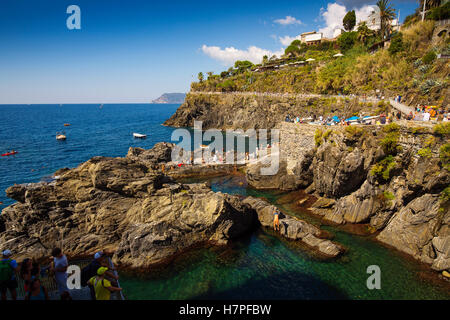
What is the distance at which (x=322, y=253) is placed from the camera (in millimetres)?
17922

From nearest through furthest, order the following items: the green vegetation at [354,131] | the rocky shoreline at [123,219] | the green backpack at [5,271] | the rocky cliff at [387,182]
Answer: the green backpack at [5,271] < the rocky cliff at [387,182] < the rocky shoreline at [123,219] < the green vegetation at [354,131]

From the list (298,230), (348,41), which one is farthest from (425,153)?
(348,41)

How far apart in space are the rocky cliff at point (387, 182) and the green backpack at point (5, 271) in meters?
22.2

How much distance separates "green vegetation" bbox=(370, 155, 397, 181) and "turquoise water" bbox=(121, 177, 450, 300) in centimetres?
600

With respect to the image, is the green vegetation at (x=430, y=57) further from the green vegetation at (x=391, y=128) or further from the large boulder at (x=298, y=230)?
the large boulder at (x=298, y=230)

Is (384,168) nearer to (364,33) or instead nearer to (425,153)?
(425,153)

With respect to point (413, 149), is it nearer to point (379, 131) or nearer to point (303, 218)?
point (379, 131)

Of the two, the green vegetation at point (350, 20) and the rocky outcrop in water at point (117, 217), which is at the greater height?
the green vegetation at point (350, 20)

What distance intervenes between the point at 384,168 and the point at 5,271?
84.5 ft

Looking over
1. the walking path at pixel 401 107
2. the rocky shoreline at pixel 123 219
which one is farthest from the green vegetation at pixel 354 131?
the rocky shoreline at pixel 123 219

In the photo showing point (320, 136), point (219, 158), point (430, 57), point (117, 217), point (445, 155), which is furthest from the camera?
point (219, 158)

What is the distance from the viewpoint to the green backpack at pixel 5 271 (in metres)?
8.82

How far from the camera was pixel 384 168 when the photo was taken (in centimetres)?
2169
